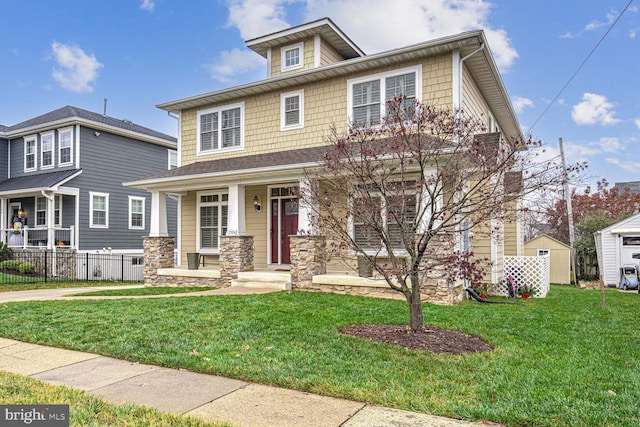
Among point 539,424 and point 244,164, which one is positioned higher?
point 244,164

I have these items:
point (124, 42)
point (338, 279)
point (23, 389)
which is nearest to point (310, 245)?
point (338, 279)

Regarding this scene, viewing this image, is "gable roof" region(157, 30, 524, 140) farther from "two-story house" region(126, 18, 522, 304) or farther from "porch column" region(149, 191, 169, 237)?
"porch column" region(149, 191, 169, 237)

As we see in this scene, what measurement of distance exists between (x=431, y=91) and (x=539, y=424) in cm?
877

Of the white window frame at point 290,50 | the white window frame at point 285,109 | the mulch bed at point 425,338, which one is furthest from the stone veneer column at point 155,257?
the mulch bed at point 425,338

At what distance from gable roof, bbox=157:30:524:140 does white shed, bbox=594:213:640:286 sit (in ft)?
19.3

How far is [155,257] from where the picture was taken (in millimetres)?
12789

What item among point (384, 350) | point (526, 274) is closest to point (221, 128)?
point (526, 274)

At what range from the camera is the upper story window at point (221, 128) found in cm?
1355

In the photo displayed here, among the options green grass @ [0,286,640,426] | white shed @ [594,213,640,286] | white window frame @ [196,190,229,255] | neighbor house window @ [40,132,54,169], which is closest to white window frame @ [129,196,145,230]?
neighbor house window @ [40,132,54,169]

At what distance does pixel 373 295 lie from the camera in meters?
9.49

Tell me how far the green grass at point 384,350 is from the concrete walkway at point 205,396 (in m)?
0.16

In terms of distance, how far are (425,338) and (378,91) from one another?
751 cm

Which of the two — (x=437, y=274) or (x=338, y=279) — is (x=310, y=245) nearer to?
(x=338, y=279)

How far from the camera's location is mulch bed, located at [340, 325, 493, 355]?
16.5 ft
